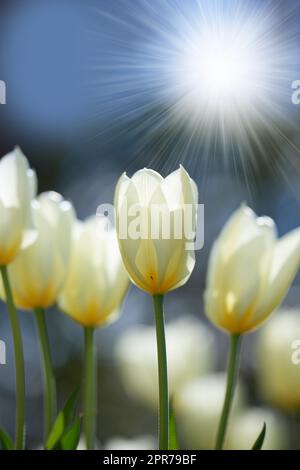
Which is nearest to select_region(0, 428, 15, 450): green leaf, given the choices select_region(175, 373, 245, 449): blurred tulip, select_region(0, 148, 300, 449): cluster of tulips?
select_region(0, 148, 300, 449): cluster of tulips

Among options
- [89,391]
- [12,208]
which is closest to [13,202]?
[12,208]

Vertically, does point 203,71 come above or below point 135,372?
above

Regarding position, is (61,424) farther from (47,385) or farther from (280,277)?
(280,277)

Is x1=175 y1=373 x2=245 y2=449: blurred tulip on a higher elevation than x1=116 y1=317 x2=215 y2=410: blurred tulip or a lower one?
lower

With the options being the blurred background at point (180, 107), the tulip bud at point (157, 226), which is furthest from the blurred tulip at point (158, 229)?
the blurred background at point (180, 107)

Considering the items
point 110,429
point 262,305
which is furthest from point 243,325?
point 110,429

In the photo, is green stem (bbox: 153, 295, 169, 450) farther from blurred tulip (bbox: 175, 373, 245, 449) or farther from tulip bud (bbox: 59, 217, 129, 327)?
blurred tulip (bbox: 175, 373, 245, 449)

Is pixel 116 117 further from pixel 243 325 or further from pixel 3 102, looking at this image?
pixel 243 325
